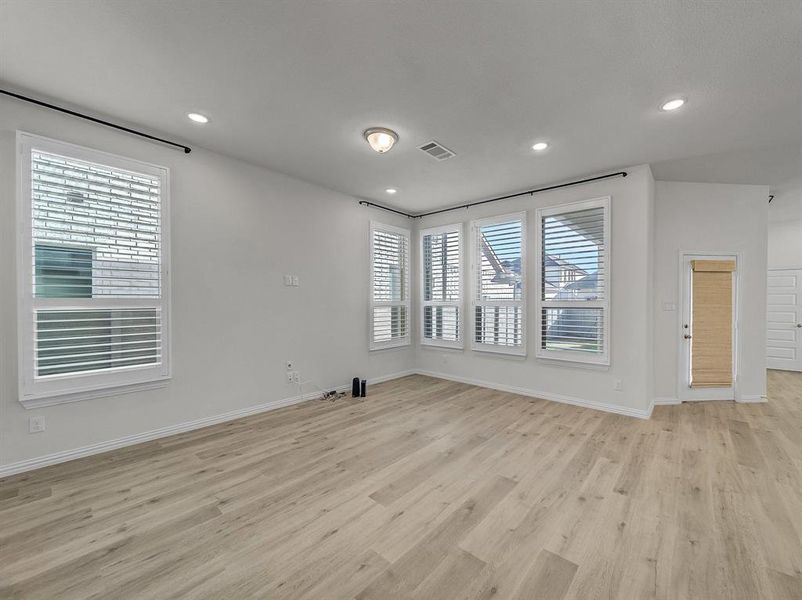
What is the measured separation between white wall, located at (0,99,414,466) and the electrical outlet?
3 centimetres

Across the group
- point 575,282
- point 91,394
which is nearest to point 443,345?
point 575,282

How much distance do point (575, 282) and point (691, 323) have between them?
1.75 m

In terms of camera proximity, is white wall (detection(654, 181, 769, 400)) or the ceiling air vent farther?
white wall (detection(654, 181, 769, 400))

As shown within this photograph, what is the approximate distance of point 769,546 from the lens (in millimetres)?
1789

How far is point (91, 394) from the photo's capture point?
2.77m

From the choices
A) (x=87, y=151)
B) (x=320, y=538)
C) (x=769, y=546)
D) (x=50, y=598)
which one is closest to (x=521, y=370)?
(x=769, y=546)

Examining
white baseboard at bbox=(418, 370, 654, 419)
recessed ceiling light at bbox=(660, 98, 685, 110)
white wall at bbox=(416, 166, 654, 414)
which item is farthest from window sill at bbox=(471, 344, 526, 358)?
recessed ceiling light at bbox=(660, 98, 685, 110)

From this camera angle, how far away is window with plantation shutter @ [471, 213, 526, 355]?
4746mm

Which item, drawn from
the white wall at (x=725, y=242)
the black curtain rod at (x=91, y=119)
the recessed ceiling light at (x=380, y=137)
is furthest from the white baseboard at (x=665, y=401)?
the black curtain rod at (x=91, y=119)

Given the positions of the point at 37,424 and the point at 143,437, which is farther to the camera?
the point at 143,437

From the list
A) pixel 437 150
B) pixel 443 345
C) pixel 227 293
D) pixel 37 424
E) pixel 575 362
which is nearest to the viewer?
pixel 37 424

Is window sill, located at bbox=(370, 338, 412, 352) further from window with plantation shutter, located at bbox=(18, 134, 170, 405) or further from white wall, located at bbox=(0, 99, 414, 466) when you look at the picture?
window with plantation shutter, located at bbox=(18, 134, 170, 405)

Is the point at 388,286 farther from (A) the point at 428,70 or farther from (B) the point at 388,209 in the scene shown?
(A) the point at 428,70

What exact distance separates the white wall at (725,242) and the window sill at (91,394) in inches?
230
